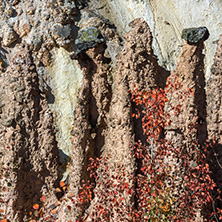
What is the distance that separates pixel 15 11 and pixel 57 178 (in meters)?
4.84

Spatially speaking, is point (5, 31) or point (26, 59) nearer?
point (26, 59)

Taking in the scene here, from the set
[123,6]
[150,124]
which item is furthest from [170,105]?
[123,6]

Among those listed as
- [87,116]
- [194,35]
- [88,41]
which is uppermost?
[88,41]

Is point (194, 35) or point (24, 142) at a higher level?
point (194, 35)

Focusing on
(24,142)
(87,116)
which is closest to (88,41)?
(87,116)

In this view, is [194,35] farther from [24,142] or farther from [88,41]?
[24,142]

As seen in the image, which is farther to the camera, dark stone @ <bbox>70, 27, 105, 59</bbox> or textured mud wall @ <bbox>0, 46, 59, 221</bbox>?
dark stone @ <bbox>70, 27, 105, 59</bbox>

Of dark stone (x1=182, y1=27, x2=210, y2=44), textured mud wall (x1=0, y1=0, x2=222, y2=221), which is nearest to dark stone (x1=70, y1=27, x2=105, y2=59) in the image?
textured mud wall (x1=0, y1=0, x2=222, y2=221)

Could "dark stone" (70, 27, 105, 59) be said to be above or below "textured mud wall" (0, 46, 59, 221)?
above

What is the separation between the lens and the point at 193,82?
7.80m

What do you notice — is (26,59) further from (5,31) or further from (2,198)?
(2,198)

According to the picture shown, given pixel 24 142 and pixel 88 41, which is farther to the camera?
pixel 88 41

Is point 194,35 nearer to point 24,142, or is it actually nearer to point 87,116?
point 87,116

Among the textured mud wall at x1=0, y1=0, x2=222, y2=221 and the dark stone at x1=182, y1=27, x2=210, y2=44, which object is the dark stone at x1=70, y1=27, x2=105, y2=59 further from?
the dark stone at x1=182, y1=27, x2=210, y2=44
